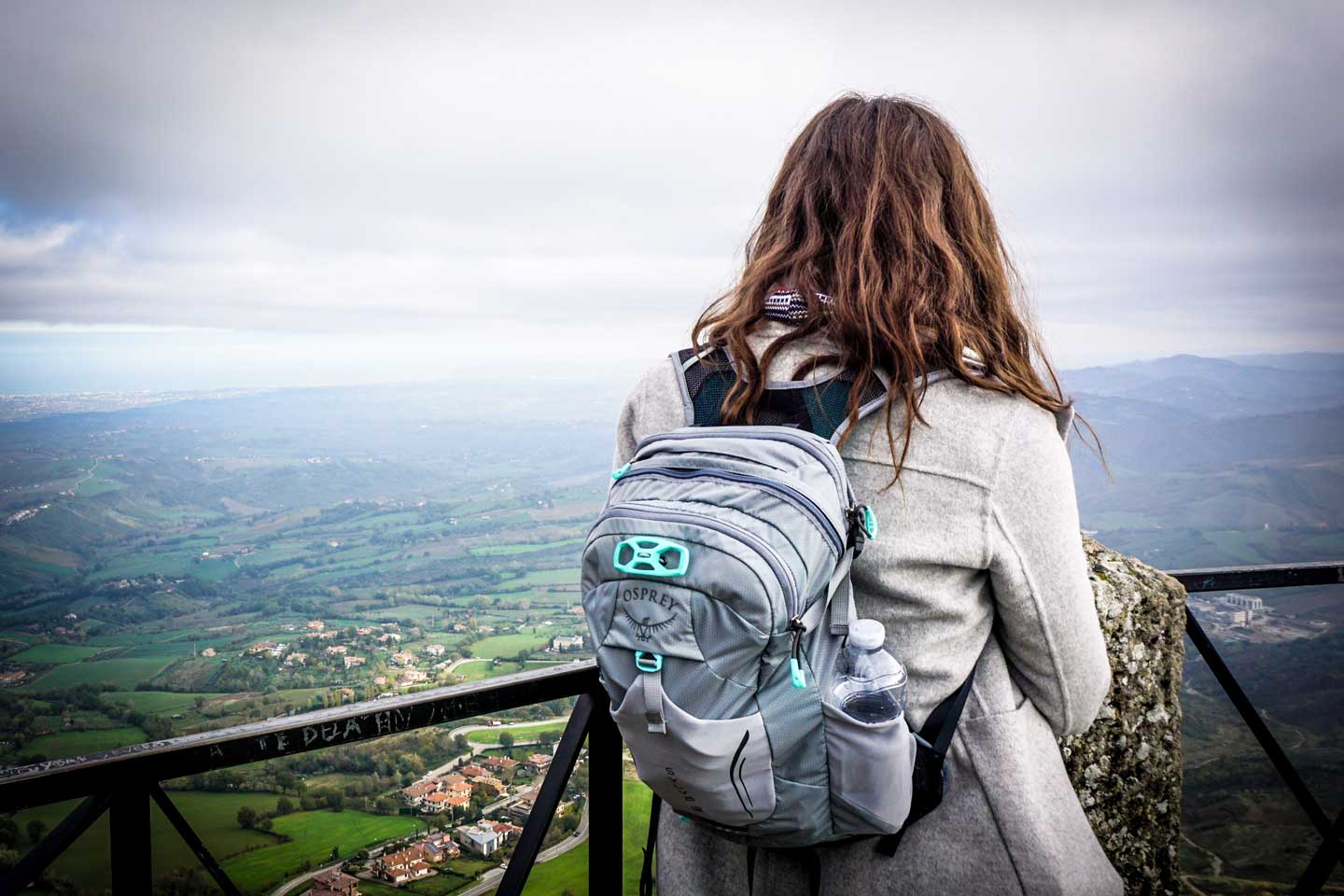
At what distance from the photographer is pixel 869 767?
121cm

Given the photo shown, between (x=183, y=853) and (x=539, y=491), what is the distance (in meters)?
37.7

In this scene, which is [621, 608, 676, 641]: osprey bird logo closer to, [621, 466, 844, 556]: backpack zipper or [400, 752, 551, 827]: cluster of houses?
[621, 466, 844, 556]: backpack zipper

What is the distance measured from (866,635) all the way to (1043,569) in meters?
0.41

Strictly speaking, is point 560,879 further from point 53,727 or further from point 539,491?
point 539,491

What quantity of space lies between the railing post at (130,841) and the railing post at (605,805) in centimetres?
111

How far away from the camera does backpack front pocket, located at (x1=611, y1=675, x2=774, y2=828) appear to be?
1153 millimetres

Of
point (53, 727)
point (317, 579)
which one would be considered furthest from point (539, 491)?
point (53, 727)

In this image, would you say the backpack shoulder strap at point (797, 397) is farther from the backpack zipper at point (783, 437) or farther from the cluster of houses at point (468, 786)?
the cluster of houses at point (468, 786)

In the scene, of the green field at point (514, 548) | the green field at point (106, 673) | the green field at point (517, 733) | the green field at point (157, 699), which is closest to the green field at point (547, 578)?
the green field at point (514, 548)

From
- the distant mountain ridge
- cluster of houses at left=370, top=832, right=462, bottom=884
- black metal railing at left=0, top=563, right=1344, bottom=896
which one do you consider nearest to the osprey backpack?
black metal railing at left=0, top=563, right=1344, bottom=896

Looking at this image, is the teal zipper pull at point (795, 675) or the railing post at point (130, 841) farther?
the railing post at point (130, 841)

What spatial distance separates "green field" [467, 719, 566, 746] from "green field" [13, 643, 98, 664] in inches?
742

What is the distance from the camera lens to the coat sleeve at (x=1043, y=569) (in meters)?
1.35

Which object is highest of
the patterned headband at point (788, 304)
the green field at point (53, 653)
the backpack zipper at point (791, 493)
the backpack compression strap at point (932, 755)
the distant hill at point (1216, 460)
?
the patterned headband at point (788, 304)
